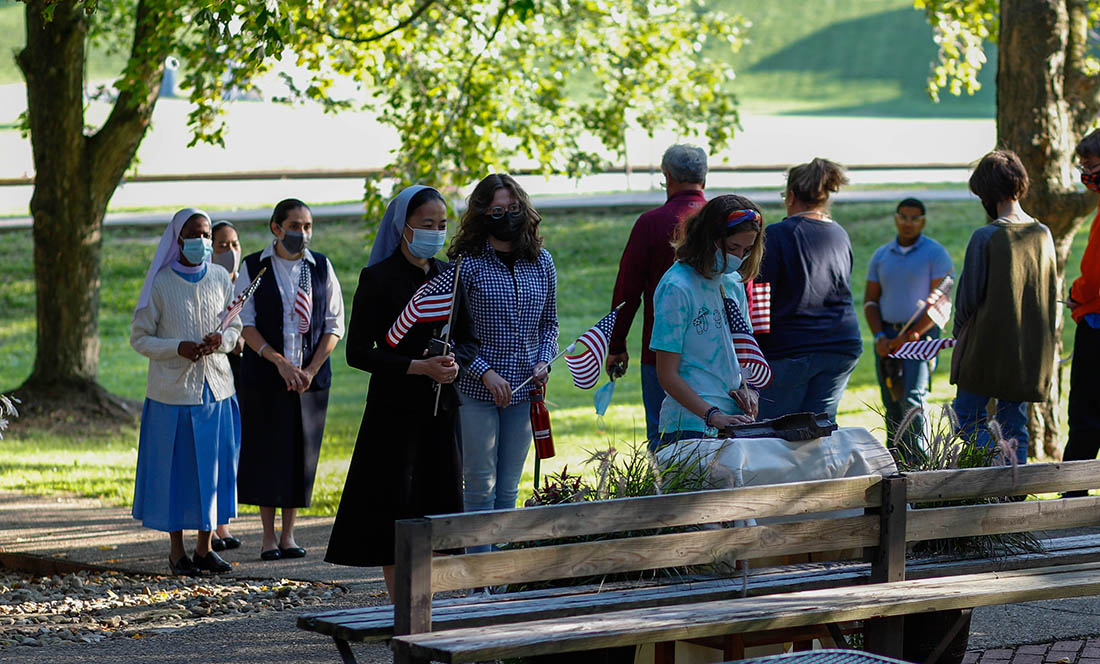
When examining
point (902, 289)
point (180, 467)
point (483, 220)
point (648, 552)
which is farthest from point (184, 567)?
point (902, 289)

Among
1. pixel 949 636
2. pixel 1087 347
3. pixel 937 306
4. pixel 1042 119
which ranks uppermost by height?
pixel 1042 119

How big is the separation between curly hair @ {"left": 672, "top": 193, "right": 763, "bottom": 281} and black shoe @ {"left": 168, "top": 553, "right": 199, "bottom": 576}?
136 inches

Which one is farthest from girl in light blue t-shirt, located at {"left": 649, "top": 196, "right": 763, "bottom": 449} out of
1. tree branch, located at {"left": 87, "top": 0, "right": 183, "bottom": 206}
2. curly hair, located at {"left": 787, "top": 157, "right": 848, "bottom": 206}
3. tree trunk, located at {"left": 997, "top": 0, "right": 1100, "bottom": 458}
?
tree branch, located at {"left": 87, "top": 0, "right": 183, "bottom": 206}

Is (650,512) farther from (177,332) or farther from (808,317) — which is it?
(177,332)

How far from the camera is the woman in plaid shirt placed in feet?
20.3

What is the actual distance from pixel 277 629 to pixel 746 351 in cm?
240

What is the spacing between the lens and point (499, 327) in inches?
246

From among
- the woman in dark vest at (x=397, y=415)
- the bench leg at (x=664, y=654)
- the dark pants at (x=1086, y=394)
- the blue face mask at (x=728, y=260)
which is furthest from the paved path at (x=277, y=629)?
the blue face mask at (x=728, y=260)

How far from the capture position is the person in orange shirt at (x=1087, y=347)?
745cm

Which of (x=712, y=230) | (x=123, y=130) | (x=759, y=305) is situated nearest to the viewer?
(x=712, y=230)

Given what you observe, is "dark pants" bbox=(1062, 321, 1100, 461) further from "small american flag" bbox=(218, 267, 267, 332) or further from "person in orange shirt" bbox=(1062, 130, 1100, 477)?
"small american flag" bbox=(218, 267, 267, 332)

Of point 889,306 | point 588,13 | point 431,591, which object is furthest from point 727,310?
point 588,13

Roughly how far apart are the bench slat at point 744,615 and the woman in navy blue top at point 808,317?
6.32ft

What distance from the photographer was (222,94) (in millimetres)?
13008
